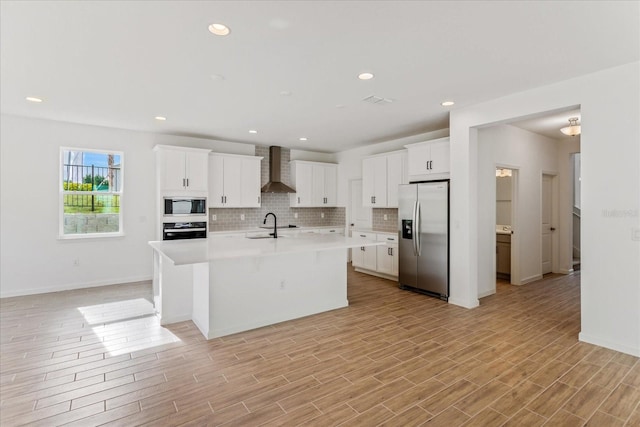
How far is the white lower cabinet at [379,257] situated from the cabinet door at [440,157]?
5.03 feet

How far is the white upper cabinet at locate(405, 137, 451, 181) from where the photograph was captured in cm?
505

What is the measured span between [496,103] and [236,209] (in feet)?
16.8

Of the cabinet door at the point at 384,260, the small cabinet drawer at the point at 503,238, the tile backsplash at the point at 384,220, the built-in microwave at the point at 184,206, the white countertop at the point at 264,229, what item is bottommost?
the cabinet door at the point at 384,260

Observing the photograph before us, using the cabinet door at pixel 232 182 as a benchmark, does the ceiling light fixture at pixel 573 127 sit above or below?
above

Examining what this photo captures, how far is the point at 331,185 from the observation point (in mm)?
8211

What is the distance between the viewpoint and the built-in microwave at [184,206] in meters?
5.84

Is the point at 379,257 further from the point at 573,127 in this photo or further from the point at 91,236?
the point at 91,236

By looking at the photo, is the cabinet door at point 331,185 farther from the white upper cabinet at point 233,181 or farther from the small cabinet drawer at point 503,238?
the small cabinet drawer at point 503,238

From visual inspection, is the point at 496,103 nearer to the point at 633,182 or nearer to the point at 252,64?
the point at 633,182

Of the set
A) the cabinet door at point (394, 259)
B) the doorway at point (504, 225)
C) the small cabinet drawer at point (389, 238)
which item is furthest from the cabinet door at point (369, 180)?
the doorway at point (504, 225)

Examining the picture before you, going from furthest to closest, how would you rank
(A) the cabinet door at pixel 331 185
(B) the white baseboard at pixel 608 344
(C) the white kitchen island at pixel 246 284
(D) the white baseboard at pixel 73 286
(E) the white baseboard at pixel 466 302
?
(A) the cabinet door at pixel 331 185 < (D) the white baseboard at pixel 73 286 < (E) the white baseboard at pixel 466 302 < (C) the white kitchen island at pixel 246 284 < (B) the white baseboard at pixel 608 344

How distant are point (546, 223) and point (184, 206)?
7066 mm

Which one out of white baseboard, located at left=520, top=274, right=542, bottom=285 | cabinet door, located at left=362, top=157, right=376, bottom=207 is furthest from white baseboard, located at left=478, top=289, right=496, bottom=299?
cabinet door, located at left=362, top=157, right=376, bottom=207

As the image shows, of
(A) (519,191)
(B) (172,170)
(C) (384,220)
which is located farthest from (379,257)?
(B) (172,170)
